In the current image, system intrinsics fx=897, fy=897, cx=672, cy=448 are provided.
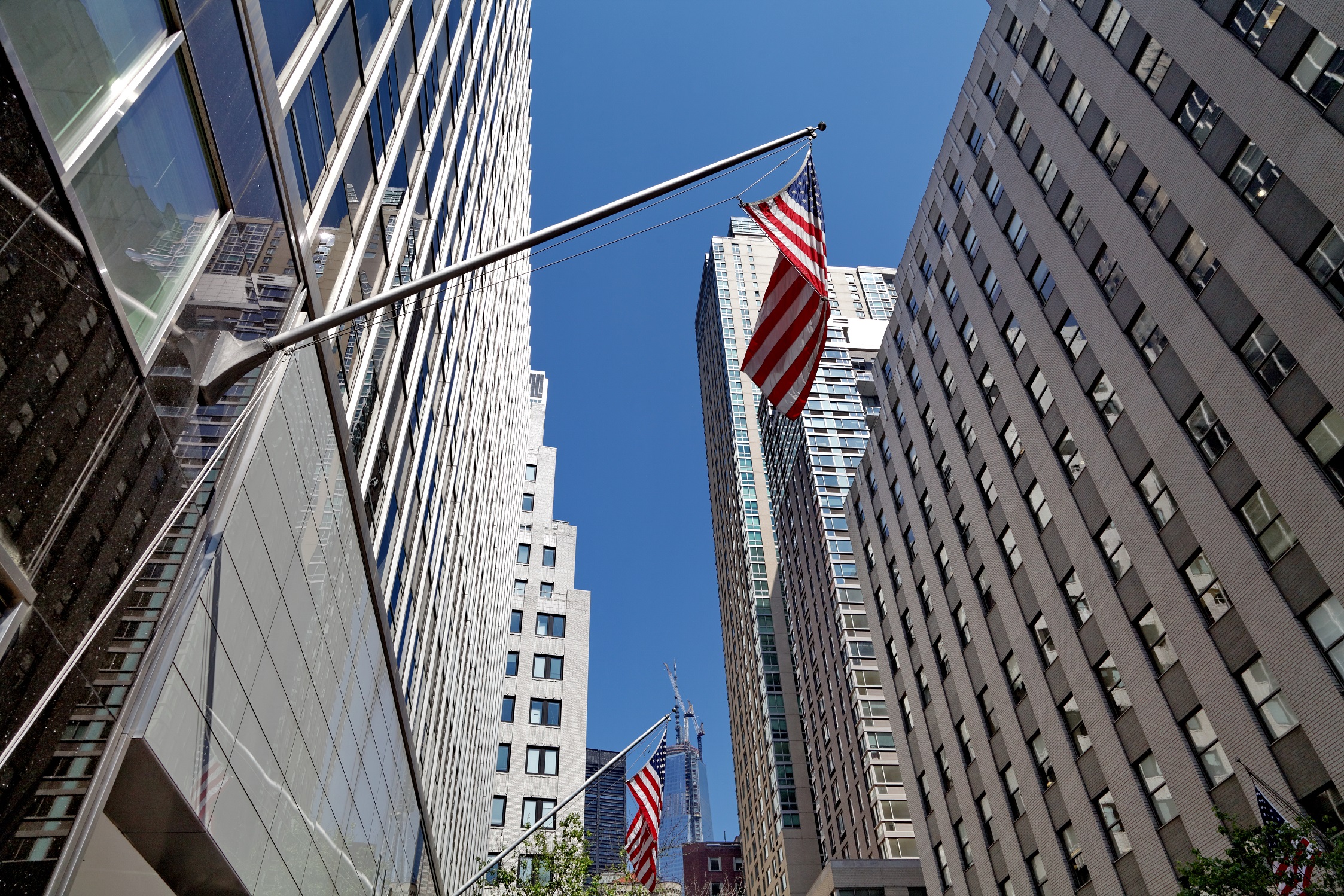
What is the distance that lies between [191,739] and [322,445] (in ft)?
19.6

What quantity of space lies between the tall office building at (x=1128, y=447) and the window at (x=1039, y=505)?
122 mm

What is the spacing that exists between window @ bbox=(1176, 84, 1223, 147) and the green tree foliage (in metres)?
20.2

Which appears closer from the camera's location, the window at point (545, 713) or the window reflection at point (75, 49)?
the window reflection at point (75, 49)

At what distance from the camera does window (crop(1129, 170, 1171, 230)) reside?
2981 centimetres

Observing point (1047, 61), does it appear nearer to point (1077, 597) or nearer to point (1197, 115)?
point (1197, 115)

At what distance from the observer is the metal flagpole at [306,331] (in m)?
9.94

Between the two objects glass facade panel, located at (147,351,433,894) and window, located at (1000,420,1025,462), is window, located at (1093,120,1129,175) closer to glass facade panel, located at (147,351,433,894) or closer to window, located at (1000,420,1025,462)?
window, located at (1000,420,1025,462)

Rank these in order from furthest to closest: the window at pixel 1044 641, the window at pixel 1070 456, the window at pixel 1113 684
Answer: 1. the window at pixel 1044 641
2. the window at pixel 1070 456
3. the window at pixel 1113 684

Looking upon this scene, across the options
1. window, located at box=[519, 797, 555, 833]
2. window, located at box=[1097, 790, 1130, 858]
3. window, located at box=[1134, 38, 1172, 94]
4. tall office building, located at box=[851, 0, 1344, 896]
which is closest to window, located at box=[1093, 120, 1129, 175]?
tall office building, located at box=[851, 0, 1344, 896]

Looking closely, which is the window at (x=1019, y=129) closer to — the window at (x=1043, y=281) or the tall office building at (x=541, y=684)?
the window at (x=1043, y=281)

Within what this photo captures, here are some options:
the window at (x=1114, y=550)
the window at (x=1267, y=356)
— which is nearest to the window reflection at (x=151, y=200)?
the window at (x=1267, y=356)

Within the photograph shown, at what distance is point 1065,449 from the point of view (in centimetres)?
3438

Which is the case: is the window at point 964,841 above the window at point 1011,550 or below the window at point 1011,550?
below

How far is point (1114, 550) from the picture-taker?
31.1 m
